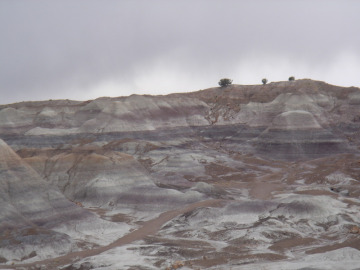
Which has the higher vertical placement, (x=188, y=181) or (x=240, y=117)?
(x=240, y=117)

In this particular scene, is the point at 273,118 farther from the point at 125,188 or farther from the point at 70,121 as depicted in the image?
the point at 125,188

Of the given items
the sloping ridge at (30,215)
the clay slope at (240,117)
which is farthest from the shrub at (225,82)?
the sloping ridge at (30,215)

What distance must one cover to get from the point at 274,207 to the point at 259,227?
8181 millimetres

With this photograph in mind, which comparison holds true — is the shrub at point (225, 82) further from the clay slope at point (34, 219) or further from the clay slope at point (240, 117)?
the clay slope at point (34, 219)

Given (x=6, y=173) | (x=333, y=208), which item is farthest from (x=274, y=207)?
(x=6, y=173)

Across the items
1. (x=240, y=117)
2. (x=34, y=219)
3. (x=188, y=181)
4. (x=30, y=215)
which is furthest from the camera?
(x=240, y=117)

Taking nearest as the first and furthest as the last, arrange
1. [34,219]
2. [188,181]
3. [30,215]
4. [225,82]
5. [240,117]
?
[34,219] < [30,215] < [188,181] < [240,117] < [225,82]

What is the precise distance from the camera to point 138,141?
98.6 m

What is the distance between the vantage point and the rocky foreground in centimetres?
3634

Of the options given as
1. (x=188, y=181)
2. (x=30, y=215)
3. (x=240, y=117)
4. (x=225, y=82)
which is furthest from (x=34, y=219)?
(x=225, y=82)

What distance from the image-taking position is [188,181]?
3017 inches

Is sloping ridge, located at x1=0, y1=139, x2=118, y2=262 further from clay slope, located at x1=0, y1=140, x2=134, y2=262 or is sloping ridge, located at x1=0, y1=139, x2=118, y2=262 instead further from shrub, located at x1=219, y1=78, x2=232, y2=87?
shrub, located at x1=219, y1=78, x2=232, y2=87

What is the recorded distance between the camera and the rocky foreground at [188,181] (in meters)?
36.3

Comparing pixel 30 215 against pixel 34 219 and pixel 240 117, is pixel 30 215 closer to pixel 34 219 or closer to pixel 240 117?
pixel 34 219
